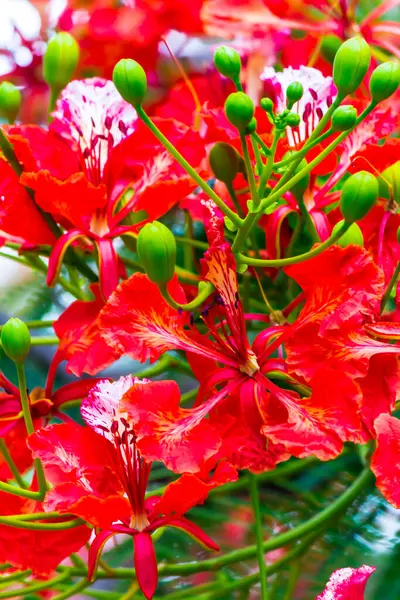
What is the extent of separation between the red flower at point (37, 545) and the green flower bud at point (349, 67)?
11.2 inches

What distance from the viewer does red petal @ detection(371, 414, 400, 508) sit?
18.9 inches

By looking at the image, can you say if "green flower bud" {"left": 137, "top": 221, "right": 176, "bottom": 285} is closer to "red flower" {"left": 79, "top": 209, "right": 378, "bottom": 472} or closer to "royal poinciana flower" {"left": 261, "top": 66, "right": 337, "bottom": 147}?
"red flower" {"left": 79, "top": 209, "right": 378, "bottom": 472}

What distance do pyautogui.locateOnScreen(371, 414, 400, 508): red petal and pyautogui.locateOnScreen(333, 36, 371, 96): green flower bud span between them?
0.54ft

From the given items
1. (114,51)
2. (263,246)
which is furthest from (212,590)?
(114,51)

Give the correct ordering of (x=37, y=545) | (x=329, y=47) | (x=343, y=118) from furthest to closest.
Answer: (x=329, y=47), (x=37, y=545), (x=343, y=118)

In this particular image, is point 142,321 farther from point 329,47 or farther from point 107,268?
point 329,47

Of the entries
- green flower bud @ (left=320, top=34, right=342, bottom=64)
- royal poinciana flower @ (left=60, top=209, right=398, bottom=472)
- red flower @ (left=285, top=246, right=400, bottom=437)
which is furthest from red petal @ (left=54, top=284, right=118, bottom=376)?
green flower bud @ (left=320, top=34, right=342, bottom=64)

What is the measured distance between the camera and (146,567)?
0.52 metres

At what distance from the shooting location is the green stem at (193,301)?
49cm

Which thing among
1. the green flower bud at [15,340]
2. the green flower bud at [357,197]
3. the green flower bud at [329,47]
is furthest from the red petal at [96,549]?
the green flower bud at [329,47]

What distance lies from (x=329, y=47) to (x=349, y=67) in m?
0.27

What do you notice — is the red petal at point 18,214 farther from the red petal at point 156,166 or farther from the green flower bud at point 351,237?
the green flower bud at point 351,237

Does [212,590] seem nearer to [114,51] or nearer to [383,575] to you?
[383,575]

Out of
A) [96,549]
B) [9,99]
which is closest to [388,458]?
[96,549]
